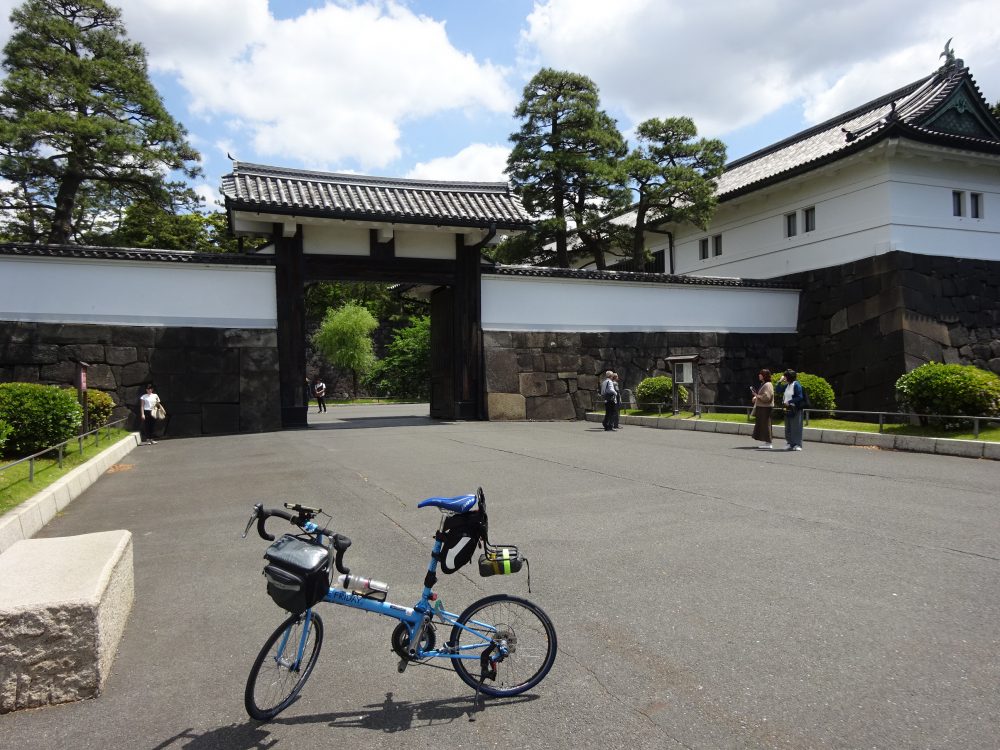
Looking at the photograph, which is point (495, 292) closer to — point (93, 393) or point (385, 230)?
point (385, 230)

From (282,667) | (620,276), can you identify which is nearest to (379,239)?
(620,276)

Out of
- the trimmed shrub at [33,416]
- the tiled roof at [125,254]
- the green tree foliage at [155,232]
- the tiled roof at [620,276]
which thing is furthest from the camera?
the green tree foliage at [155,232]

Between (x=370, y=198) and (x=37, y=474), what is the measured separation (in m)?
11.7

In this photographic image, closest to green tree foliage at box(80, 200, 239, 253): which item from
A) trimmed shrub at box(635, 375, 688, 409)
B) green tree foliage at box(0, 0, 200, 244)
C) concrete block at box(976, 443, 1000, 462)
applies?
green tree foliage at box(0, 0, 200, 244)

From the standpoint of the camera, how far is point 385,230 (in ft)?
59.4

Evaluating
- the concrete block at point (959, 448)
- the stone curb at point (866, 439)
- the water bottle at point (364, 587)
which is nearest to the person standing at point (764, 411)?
the stone curb at point (866, 439)

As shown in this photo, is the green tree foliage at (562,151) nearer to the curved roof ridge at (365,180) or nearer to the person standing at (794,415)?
the curved roof ridge at (365,180)

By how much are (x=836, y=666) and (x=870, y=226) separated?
18.8 m

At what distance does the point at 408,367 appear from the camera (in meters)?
41.1

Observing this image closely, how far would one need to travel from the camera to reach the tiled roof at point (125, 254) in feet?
49.5

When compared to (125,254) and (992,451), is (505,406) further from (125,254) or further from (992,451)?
(992,451)

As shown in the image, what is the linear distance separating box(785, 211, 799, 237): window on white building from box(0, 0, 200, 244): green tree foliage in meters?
21.4

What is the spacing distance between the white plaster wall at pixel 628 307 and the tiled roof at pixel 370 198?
1.93m

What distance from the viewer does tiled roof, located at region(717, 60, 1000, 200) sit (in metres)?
18.0
